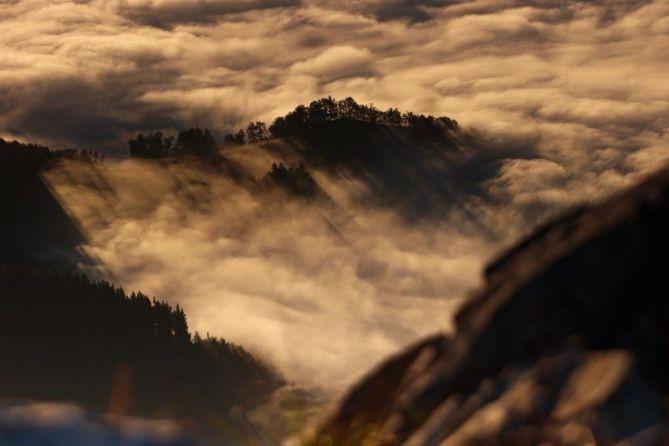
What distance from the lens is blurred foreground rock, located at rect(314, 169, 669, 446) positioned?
34.0ft

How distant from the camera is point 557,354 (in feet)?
37.9

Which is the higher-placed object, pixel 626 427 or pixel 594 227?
pixel 594 227

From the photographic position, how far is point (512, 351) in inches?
476

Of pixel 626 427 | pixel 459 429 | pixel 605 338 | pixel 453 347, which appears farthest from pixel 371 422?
pixel 626 427

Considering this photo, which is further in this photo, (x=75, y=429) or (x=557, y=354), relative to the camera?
(x=557, y=354)

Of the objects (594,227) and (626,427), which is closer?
(626,427)

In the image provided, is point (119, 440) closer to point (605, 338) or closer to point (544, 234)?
point (605, 338)

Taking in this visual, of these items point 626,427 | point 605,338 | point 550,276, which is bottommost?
point 626,427

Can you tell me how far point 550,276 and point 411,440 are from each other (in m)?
2.55

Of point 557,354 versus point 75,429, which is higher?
point 75,429

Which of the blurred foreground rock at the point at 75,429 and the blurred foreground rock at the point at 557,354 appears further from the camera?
the blurred foreground rock at the point at 557,354

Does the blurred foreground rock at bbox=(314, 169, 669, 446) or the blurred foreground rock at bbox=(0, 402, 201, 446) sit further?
the blurred foreground rock at bbox=(314, 169, 669, 446)

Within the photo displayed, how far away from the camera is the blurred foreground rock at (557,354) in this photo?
10.4m

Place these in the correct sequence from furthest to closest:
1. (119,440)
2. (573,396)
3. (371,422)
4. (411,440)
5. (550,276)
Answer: (371,422) → (550,276) → (411,440) → (573,396) → (119,440)
